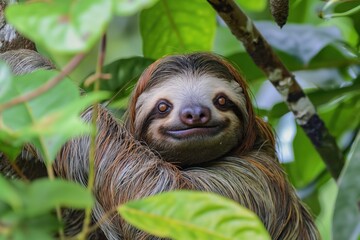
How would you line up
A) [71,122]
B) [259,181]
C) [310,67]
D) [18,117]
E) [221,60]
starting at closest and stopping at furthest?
[71,122], [18,117], [259,181], [221,60], [310,67]

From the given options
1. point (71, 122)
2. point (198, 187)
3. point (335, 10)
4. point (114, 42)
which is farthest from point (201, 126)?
point (114, 42)

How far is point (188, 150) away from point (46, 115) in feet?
8.66

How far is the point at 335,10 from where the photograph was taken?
5047mm

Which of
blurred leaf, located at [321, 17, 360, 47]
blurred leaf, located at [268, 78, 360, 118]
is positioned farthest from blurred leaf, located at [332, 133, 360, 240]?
blurred leaf, located at [321, 17, 360, 47]

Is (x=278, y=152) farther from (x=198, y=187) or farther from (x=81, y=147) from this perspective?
(x=81, y=147)

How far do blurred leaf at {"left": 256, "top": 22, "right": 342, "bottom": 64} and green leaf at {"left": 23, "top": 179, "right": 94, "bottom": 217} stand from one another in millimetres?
4023

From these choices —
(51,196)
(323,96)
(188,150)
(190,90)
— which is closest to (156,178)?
(188,150)

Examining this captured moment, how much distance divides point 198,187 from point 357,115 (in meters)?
1.81

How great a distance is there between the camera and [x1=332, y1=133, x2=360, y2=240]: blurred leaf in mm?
2943

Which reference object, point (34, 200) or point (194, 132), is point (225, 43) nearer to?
point (194, 132)

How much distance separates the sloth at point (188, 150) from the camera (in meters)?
Answer: 4.47

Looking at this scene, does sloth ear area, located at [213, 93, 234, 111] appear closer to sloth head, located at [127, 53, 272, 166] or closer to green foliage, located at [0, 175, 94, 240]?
sloth head, located at [127, 53, 272, 166]

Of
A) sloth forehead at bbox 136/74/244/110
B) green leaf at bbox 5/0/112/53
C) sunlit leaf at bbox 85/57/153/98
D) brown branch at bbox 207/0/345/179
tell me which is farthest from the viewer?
sunlit leaf at bbox 85/57/153/98

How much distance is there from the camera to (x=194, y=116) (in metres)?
4.57
